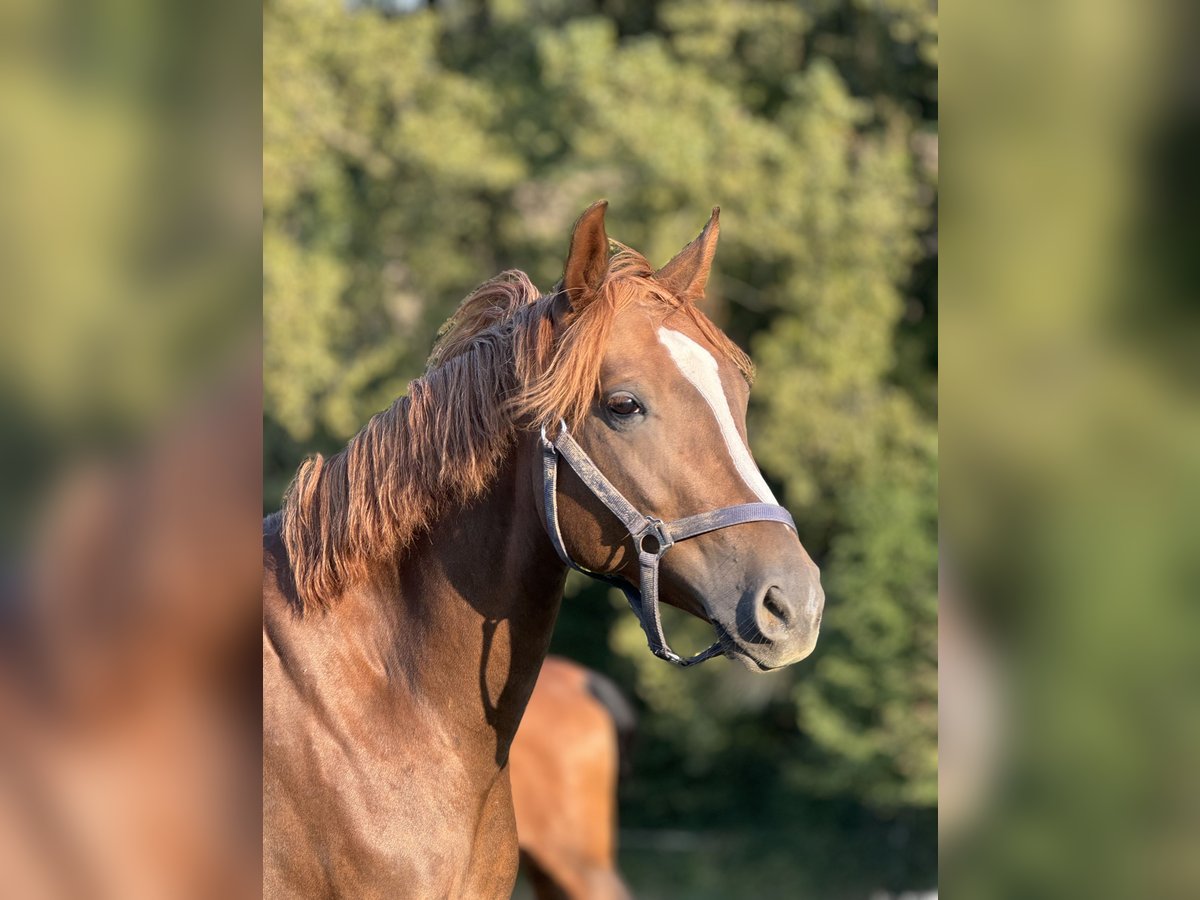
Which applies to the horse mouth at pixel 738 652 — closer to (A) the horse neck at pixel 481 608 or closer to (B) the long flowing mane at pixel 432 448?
(A) the horse neck at pixel 481 608

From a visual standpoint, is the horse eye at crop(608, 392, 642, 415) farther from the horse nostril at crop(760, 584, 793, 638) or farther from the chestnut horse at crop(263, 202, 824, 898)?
the horse nostril at crop(760, 584, 793, 638)

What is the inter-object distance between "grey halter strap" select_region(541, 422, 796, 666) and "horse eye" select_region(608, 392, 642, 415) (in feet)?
0.28

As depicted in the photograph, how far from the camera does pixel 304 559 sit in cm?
231

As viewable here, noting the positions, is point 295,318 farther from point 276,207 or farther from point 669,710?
point 669,710

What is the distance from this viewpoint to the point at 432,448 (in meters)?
2.30

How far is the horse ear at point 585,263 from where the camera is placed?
2271mm

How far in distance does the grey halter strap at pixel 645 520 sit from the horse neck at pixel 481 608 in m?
0.08

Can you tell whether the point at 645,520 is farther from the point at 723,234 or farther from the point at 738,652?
the point at 723,234

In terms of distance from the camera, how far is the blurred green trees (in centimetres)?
1032
